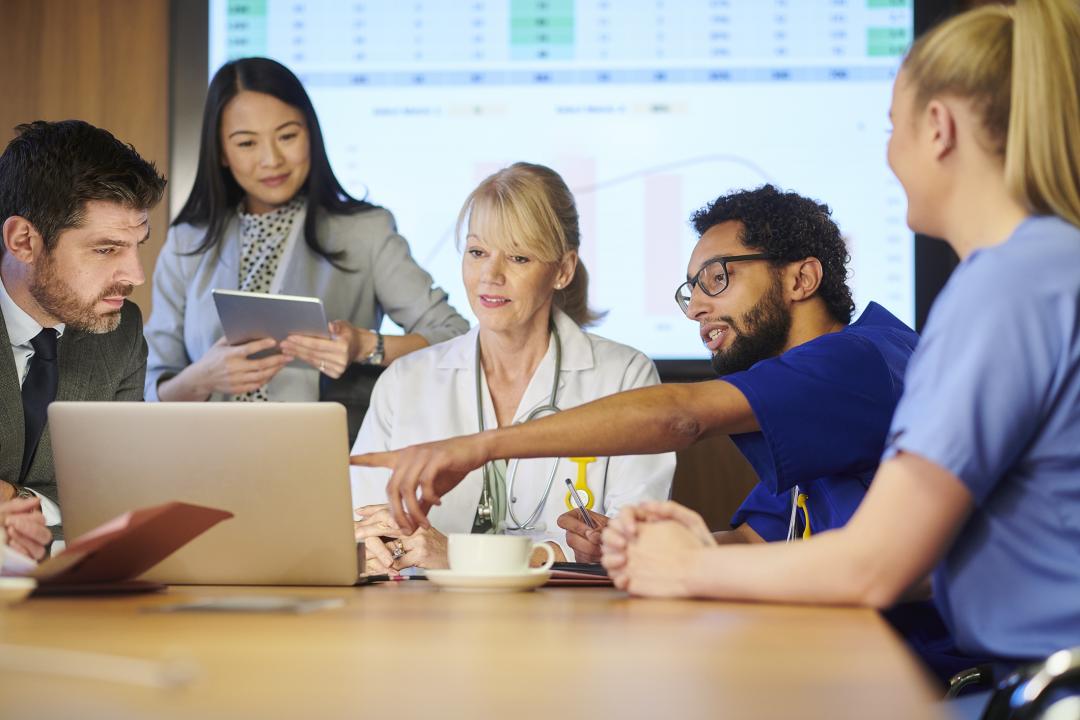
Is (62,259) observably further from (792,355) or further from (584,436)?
(792,355)

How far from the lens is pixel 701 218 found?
2457 mm

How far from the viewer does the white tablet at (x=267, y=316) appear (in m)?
2.74

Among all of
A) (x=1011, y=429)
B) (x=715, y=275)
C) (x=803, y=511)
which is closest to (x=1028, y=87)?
(x=1011, y=429)

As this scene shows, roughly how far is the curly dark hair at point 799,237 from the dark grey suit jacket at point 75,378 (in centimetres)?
131

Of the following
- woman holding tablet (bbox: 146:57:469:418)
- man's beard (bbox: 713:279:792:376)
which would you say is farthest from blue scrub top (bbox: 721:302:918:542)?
woman holding tablet (bbox: 146:57:469:418)

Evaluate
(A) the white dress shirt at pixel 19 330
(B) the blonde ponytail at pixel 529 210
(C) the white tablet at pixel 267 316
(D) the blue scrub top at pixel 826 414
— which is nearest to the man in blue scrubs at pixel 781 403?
(D) the blue scrub top at pixel 826 414

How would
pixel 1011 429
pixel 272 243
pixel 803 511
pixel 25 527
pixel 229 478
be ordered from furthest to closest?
1. pixel 272 243
2. pixel 803 511
3. pixel 25 527
4. pixel 229 478
5. pixel 1011 429

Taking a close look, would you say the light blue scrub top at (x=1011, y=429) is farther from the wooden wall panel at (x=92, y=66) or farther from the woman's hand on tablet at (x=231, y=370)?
the wooden wall panel at (x=92, y=66)

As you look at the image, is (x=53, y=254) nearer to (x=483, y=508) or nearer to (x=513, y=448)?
(x=483, y=508)

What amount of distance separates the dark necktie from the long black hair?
98cm

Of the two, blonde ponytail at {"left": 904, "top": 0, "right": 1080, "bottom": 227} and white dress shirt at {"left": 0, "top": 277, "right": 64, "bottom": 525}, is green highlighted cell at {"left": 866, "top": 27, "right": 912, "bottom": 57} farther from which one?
white dress shirt at {"left": 0, "top": 277, "right": 64, "bottom": 525}

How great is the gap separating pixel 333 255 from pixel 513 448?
174cm

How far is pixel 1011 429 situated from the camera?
3.80 ft

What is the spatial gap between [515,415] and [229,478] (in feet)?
4.45
